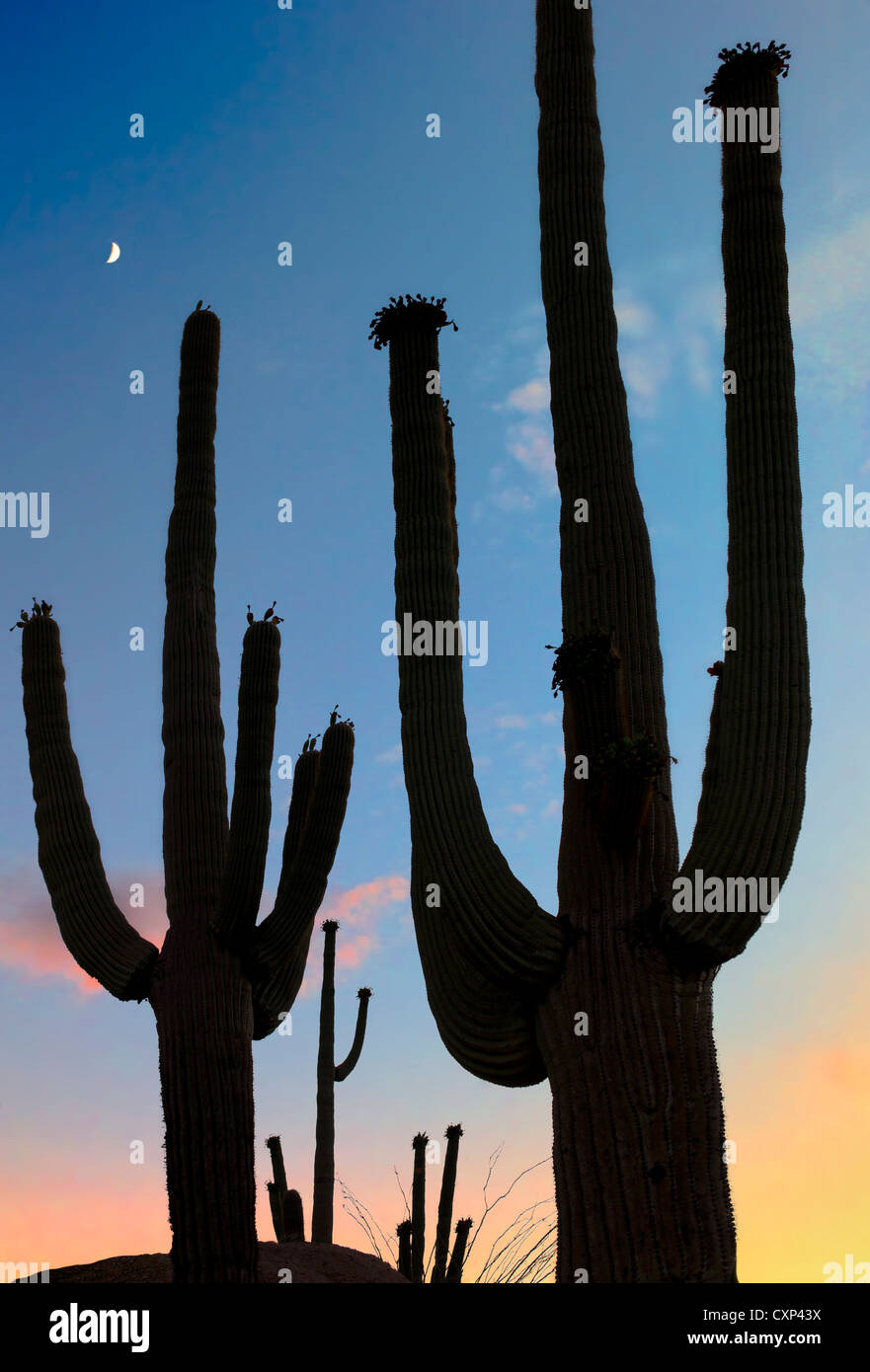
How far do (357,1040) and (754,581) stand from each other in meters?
8.94

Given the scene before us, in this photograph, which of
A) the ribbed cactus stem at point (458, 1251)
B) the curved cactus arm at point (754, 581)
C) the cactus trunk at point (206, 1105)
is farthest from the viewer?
the ribbed cactus stem at point (458, 1251)

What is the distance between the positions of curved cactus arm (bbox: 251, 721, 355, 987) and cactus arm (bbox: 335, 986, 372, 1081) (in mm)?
3818

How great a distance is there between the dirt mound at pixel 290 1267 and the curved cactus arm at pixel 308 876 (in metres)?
2.48

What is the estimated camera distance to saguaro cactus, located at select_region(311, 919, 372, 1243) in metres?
12.5

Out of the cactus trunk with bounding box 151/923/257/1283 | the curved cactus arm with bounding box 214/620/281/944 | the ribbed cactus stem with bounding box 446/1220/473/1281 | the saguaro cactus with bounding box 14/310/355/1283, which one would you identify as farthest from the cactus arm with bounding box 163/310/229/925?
the ribbed cactus stem with bounding box 446/1220/473/1281

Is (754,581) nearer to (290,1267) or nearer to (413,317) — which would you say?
(413,317)

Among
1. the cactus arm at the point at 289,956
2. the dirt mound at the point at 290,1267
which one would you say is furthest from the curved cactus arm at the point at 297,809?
the dirt mound at the point at 290,1267

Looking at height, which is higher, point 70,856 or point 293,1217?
point 70,856

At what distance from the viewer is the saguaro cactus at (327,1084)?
12.5 m

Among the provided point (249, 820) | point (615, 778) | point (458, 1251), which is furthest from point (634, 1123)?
point (458, 1251)

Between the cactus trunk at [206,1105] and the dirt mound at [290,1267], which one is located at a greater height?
the cactus trunk at [206,1105]

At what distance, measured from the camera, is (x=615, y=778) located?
230 inches

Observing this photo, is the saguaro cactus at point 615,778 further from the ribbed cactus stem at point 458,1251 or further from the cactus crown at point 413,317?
the ribbed cactus stem at point 458,1251
